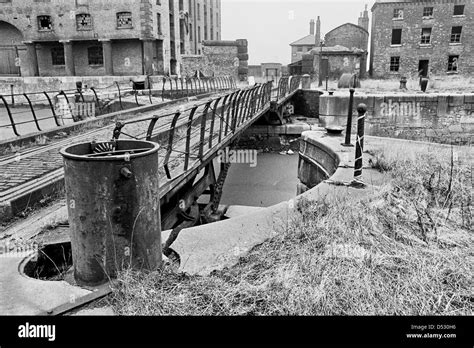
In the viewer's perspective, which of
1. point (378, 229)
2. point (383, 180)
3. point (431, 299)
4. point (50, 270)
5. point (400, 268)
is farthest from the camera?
point (383, 180)

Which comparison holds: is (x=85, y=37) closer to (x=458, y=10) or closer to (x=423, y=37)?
(x=423, y=37)

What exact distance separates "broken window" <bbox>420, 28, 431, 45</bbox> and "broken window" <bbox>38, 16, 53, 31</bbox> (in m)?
31.3

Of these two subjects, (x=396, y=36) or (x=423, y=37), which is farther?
(x=396, y=36)

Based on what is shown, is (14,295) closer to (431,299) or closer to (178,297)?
(178,297)

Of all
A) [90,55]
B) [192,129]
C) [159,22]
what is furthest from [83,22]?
[192,129]

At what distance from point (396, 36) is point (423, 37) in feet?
7.45

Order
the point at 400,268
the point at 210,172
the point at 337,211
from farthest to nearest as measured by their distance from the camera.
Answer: the point at 210,172
the point at 337,211
the point at 400,268

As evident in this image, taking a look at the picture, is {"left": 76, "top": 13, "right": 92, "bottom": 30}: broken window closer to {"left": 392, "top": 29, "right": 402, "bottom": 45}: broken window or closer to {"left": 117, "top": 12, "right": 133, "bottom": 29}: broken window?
{"left": 117, "top": 12, "right": 133, "bottom": 29}: broken window

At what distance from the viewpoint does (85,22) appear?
32375mm

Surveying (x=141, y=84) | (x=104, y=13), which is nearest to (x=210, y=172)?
(x=141, y=84)

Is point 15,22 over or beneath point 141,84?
over

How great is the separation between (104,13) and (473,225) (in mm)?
32876

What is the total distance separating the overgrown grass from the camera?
273 centimetres

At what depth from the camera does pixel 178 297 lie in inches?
111
